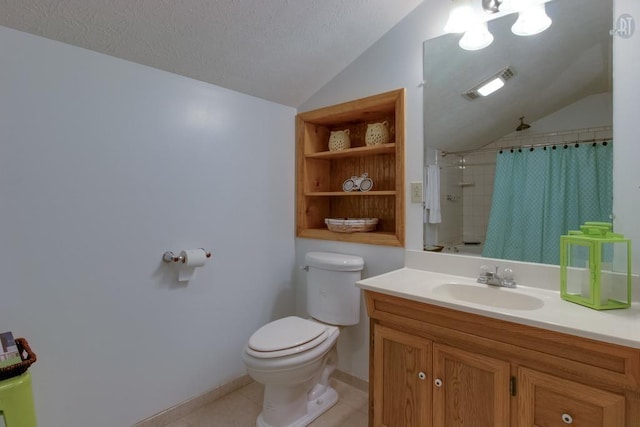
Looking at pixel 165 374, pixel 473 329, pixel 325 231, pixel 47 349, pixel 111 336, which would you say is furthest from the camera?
pixel 325 231

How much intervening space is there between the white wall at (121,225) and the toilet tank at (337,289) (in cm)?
45

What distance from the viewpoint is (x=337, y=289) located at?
6.68 ft

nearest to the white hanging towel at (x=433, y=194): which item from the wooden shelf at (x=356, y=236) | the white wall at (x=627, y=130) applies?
the wooden shelf at (x=356, y=236)

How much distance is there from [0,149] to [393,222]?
2.01m

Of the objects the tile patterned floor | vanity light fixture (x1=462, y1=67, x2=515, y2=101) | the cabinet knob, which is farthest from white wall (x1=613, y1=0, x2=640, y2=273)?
the tile patterned floor

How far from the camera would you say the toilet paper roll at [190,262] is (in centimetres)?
179

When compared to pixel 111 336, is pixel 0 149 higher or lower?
higher

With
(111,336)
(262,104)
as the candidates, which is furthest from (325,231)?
(111,336)

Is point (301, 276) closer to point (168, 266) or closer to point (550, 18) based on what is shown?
point (168, 266)

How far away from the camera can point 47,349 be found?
1438 millimetres

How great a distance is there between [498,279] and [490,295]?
0.08 m

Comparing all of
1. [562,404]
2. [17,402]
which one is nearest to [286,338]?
[17,402]

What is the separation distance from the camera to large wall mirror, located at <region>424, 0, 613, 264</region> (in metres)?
1.41

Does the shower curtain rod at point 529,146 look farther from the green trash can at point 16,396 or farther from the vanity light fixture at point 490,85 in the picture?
the green trash can at point 16,396
